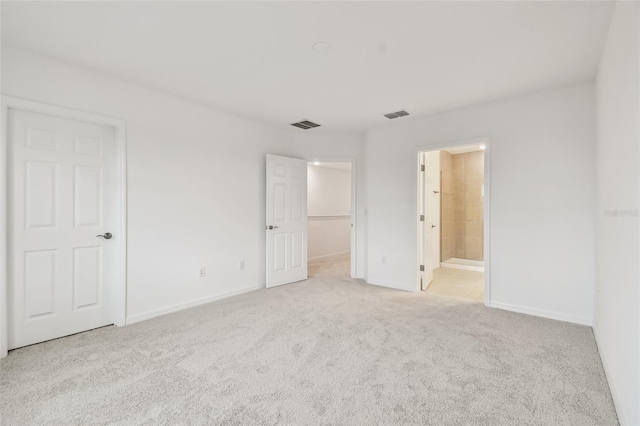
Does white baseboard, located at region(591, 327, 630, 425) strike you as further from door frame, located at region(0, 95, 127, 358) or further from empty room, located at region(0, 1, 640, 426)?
door frame, located at region(0, 95, 127, 358)

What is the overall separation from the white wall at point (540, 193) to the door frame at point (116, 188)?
3.59m

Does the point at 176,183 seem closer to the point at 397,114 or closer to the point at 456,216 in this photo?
the point at 397,114

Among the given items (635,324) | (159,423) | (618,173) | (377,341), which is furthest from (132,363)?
(618,173)

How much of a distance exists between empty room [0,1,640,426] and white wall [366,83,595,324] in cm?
2

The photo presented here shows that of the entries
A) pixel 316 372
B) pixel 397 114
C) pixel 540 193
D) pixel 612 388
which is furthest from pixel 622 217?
pixel 397 114

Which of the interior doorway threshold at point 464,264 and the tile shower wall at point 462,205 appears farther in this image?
the tile shower wall at point 462,205

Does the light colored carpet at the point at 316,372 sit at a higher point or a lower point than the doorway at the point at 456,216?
lower

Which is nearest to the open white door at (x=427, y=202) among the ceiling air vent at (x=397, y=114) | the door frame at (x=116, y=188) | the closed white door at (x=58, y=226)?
the ceiling air vent at (x=397, y=114)

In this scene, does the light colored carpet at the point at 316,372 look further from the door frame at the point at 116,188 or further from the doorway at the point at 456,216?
the doorway at the point at 456,216

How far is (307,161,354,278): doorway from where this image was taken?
671 cm

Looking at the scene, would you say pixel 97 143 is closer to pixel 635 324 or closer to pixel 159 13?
pixel 159 13

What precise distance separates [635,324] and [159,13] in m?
3.15

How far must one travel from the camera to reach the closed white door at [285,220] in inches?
165

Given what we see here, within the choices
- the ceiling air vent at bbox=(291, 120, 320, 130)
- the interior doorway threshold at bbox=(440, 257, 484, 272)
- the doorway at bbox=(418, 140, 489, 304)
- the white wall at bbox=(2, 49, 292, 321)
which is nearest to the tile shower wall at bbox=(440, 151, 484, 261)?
the doorway at bbox=(418, 140, 489, 304)
